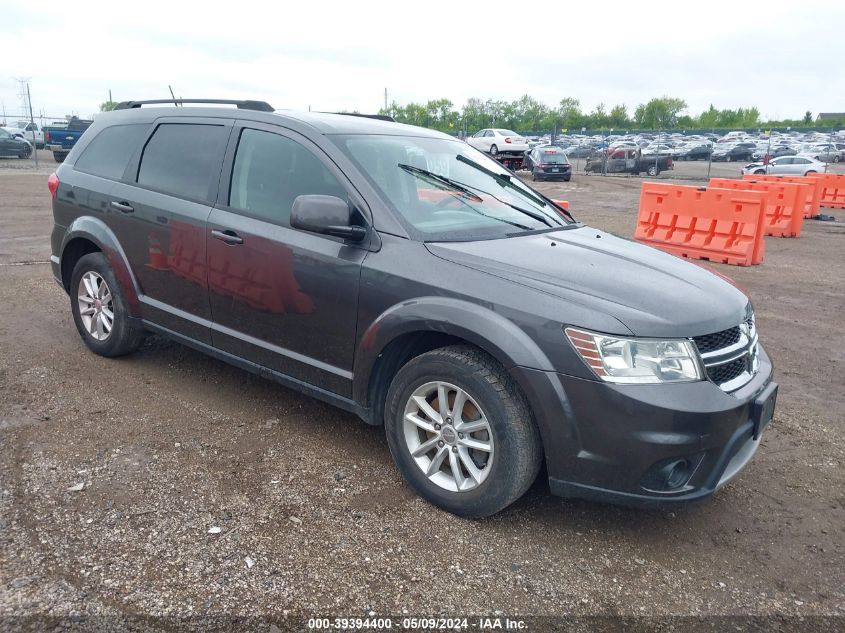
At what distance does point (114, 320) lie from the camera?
4906mm

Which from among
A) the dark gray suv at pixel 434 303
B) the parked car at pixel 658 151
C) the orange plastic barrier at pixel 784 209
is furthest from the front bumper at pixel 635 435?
the parked car at pixel 658 151

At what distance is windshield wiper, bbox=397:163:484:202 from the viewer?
155 inches

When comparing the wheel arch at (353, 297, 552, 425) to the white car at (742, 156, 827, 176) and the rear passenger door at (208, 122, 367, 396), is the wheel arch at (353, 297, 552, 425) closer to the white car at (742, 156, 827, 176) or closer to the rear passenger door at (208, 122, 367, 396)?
the rear passenger door at (208, 122, 367, 396)

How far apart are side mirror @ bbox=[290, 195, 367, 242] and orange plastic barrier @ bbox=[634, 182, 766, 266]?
8.40 metres

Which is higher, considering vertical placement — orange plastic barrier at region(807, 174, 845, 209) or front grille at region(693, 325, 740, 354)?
front grille at region(693, 325, 740, 354)

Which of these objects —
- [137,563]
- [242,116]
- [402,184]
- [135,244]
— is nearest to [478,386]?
[402,184]

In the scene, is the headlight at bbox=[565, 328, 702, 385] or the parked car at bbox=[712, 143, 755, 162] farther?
the parked car at bbox=[712, 143, 755, 162]

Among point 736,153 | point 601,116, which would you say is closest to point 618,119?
point 601,116

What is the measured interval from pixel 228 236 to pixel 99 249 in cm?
160

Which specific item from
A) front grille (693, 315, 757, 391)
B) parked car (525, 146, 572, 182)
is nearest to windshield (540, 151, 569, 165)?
parked car (525, 146, 572, 182)

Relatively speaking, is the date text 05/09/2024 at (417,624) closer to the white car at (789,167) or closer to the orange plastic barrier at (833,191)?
the orange plastic barrier at (833,191)

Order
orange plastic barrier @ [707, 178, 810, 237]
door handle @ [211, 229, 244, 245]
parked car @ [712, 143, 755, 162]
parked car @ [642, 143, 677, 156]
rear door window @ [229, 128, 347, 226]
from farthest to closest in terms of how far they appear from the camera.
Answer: parked car @ [712, 143, 755, 162] < parked car @ [642, 143, 677, 156] < orange plastic barrier @ [707, 178, 810, 237] < door handle @ [211, 229, 244, 245] < rear door window @ [229, 128, 347, 226]

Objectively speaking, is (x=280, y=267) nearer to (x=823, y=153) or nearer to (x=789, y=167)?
(x=789, y=167)

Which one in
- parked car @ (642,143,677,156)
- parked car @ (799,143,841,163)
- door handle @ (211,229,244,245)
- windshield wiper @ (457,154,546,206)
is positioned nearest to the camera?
door handle @ (211,229,244,245)
